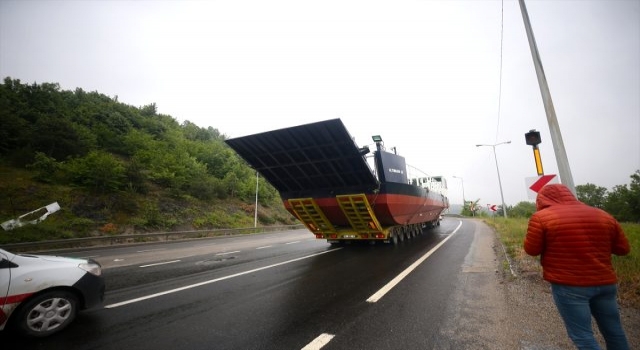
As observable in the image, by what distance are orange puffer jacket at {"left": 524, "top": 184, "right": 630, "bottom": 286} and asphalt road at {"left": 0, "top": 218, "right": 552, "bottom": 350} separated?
1.38 meters

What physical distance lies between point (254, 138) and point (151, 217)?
16.9 m

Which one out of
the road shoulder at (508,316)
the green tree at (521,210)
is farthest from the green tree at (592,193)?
the road shoulder at (508,316)

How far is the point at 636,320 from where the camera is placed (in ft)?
11.8

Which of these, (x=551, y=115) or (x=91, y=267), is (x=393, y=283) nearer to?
(x=551, y=115)

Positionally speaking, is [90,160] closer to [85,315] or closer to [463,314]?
[85,315]

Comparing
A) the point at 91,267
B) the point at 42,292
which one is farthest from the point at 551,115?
the point at 42,292

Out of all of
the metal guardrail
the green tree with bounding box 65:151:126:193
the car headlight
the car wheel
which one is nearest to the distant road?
the car wheel

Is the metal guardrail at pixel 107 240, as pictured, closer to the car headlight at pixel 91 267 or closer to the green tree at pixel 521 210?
the car headlight at pixel 91 267

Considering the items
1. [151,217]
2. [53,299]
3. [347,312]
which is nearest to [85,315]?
[53,299]

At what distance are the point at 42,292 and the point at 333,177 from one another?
7.72 m

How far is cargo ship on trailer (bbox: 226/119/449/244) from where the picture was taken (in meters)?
8.76

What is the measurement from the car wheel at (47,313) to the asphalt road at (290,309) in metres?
0.14

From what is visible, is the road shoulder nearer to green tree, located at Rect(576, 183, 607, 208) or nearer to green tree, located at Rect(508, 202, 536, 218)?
green tree, located at Rect(508, 202, 536, 218)

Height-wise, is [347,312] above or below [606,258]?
below
